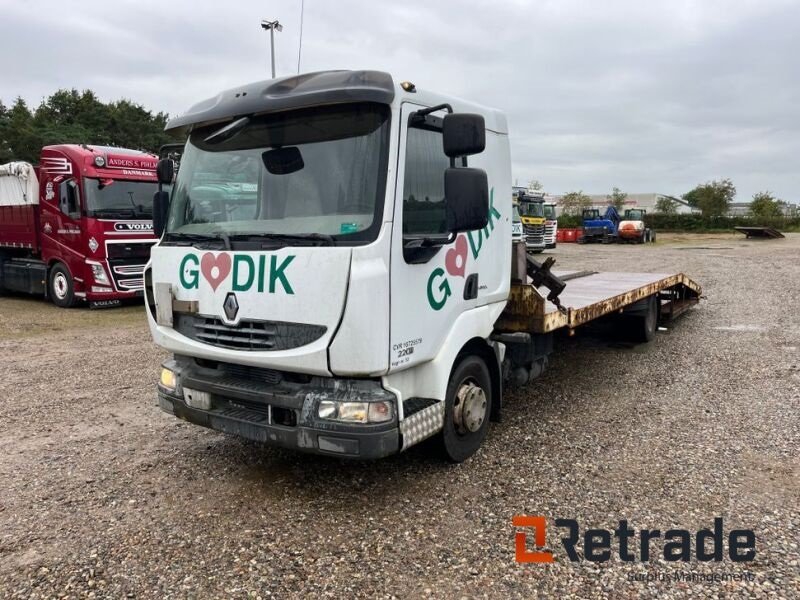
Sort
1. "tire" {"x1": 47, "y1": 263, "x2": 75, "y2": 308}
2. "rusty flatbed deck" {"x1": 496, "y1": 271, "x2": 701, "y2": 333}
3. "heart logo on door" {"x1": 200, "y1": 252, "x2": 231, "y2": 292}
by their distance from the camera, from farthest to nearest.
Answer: "tire" {"x1": 47, "y1": 263, "x2": 75, "y2": 308}, "rusty flatbed deck" {"x1": 496, "y1": 271, "x2": 701, "y2": 333}, "heart logo on door" {"x1": 200, "y1": 252, "x2": 231, "y2": 292}

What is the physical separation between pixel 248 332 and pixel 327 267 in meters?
0.67

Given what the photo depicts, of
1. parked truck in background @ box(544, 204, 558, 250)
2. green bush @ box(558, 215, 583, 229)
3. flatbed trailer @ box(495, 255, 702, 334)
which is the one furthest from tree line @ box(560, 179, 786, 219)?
flatbed trailer @ box(495, 255, 702, 334)

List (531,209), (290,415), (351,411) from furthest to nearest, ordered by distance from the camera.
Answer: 1. (531,209)
2. (290,415)
3. (351,411)

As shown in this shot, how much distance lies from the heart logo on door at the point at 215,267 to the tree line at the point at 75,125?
38.7 meters

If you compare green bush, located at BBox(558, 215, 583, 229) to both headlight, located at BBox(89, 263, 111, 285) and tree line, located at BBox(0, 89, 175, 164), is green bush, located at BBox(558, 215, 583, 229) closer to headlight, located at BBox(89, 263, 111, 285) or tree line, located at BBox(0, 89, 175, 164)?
tree line, located at BBox(0, 89, 175, 164)

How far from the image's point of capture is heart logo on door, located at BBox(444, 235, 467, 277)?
364cm

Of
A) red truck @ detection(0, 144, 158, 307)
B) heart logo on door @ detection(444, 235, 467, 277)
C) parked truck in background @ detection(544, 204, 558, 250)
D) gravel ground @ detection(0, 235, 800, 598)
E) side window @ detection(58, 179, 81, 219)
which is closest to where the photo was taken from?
gravel ground @ detection(0, 235, 800, 598)

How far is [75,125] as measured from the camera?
140 feet

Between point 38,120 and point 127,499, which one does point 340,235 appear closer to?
point 127,499

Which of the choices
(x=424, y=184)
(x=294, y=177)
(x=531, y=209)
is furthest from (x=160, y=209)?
(x=531, y=209)

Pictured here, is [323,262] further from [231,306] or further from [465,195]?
[465,195]

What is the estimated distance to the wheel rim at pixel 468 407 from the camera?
3854 mm

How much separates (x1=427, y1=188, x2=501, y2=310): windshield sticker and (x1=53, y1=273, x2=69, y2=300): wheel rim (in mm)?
10083

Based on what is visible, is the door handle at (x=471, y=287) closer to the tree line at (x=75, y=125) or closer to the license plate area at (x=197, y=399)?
the license plate area at (x=197, y=399)
